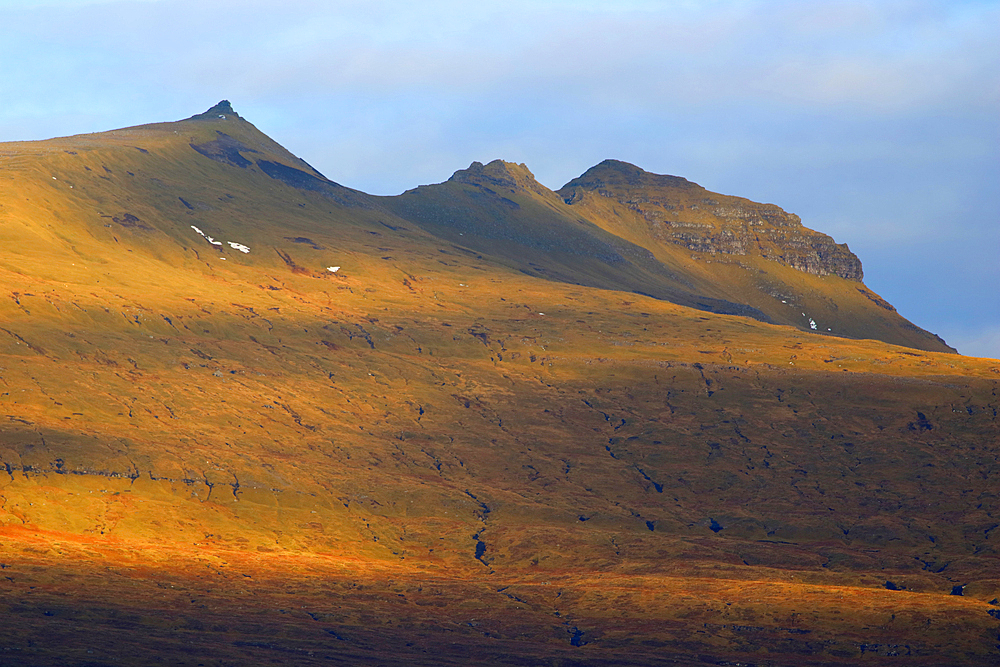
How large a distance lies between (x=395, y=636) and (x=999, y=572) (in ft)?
315

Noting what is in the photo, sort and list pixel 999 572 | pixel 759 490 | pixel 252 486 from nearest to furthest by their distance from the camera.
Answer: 1. pixel 999 572
2. pixel 252 486
3. pixel 759 490

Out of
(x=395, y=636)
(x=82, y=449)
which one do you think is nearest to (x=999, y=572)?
(x=395, y=636)

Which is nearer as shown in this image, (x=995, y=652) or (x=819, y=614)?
(x=995, y=652)

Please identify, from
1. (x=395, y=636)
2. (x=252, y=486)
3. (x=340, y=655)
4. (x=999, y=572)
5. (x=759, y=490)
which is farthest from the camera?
(x=759, y=490)

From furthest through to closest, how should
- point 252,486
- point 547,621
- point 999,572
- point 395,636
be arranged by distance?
point 252,486, point 999,572, point 547,621, point 395,636

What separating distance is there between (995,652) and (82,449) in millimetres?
136892

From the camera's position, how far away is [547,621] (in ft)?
459

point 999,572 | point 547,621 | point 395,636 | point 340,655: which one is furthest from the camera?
point 999,572

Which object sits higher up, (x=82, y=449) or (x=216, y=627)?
(x=82, y=449)

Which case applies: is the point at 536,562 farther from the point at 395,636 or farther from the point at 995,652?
the point at 995,652

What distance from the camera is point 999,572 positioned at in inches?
6422

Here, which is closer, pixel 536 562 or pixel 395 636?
pixel 395 636

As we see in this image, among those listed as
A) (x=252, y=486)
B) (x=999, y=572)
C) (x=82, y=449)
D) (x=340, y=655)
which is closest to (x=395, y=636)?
(x=340, y=655)

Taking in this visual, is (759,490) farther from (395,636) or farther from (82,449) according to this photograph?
(82,449)
